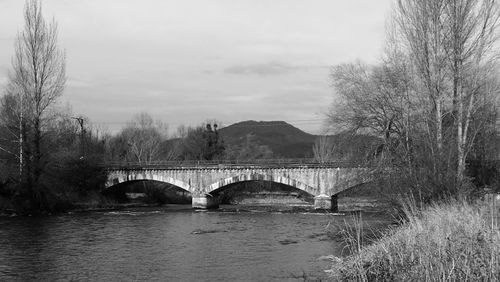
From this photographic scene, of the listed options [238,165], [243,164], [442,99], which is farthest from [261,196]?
[442,99]

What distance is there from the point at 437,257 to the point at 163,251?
15826mm

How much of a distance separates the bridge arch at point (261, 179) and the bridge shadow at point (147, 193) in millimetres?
11969

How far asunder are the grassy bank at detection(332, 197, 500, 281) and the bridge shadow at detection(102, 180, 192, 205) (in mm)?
58084

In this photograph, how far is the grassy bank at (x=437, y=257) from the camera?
9438 mm

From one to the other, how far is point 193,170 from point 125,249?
130ft

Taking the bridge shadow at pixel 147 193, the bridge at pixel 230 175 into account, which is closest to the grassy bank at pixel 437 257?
the bridge at pixel 230 175

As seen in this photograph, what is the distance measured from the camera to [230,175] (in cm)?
6209

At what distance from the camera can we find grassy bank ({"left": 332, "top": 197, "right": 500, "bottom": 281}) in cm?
944

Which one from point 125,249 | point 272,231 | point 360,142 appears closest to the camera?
point 125,249

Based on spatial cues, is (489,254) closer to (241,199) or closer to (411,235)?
(411,235)

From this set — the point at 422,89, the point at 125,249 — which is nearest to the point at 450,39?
the point at 422,89

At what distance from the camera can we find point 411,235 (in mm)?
12625

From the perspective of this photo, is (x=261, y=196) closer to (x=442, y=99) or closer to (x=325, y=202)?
(x=325, y=202)

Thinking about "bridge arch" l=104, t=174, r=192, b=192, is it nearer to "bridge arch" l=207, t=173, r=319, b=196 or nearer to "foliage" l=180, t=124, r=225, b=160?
"bridge arch" l=207, t=173, r=319, b=196
